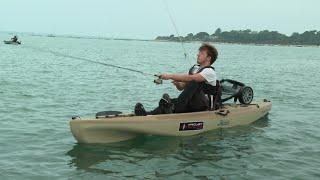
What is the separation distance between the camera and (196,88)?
11344 mm

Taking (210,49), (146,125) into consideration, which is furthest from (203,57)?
(146,125)

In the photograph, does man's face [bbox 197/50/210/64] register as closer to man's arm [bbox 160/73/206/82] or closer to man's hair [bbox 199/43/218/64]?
man's hair [bbox 199/43/218/64]

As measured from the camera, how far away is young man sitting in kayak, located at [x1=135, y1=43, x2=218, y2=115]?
1107 centimetres

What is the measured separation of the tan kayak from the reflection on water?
0.16m

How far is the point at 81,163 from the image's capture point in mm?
9812

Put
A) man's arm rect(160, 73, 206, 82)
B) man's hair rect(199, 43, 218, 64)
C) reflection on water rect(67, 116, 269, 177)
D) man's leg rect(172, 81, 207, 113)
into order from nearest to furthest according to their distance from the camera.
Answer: reflection on water rect(67, 116, 269, 177)
man's arm rect(160, 73, 206, 82)
man's hair rect(199, 43, 218, 64)
man's leg rect(172, 81, 207, 113)

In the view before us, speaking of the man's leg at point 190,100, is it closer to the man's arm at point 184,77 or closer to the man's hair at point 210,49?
the man's arm at point 184,77

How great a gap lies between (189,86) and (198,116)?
2.95 ft

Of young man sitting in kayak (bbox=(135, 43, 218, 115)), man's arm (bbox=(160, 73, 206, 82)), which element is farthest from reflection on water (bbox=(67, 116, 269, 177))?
man's arm (bbox=(160, 73, 206, 82))

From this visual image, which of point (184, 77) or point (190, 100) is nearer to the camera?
point (184, 77)

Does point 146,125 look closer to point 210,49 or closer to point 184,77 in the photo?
point 184,77

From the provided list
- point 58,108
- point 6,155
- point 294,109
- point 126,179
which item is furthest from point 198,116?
point 294,109

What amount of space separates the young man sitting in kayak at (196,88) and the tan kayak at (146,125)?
0.20m

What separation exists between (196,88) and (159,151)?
1.62 meters
